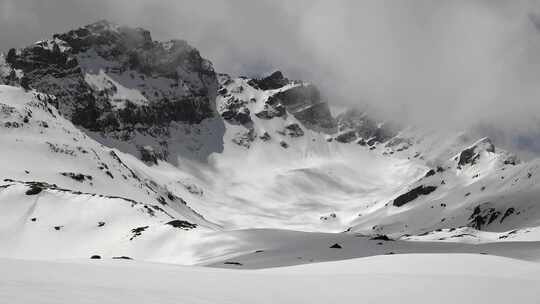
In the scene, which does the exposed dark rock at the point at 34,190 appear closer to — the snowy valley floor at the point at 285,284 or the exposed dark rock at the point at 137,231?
the exposed dark rock at the point at 137,231

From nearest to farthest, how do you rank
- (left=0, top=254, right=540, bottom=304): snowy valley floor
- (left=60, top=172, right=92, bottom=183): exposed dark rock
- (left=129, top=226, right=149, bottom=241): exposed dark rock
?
(left=0, top=254, right=540, bottom=304): snowy valley floor < (left=129, top=226, right=149, bottom=241): exposed dark rock < (left=60, top=172, right=92, bottom=183): exposed dark rock

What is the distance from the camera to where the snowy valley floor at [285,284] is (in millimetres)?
14348

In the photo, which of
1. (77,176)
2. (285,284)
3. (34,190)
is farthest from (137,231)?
(77,176)

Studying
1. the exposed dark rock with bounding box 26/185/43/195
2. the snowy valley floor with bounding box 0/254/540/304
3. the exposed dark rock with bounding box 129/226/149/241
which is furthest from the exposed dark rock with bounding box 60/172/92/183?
the snowy valley floor with bounding box 0/254/540/304

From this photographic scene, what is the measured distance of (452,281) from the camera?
21203mm

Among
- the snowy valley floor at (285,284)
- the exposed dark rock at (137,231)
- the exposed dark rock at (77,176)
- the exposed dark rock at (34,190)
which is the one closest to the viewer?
the snowy valley floor at (285,284)

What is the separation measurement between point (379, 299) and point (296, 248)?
181 ft

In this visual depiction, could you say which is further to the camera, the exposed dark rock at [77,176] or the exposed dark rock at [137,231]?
the exposed dark rock at [77,176]

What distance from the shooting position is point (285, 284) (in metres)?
20.6

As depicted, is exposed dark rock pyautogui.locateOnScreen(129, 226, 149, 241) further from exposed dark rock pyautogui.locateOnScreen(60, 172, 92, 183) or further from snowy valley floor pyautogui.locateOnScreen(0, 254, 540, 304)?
exposed dark rock pyautogui.locateOnScreen(60, 172, 92, 183)

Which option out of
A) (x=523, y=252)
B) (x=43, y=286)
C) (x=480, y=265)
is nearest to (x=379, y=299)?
(x=480, y=265)

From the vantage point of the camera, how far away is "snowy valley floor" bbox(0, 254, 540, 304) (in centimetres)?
1435

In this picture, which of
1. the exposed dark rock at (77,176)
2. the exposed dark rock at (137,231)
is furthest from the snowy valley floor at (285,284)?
the exposed dark rock at (77,176)

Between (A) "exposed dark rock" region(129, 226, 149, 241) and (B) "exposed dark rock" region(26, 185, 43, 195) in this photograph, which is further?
(B) "exposed dark rock" region(26, 185, 43, 195)
